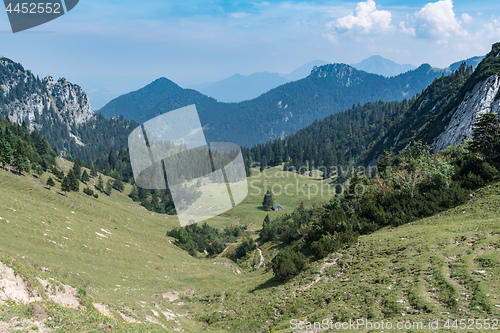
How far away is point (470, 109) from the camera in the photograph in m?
118

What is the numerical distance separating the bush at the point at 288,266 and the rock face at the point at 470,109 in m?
107

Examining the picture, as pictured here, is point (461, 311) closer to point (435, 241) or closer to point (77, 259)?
point (435, 241)

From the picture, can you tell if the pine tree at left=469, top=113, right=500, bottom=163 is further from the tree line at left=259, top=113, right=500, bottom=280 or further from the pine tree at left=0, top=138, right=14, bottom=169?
the pine tree at left=0, top=138, right=14, bottom=169

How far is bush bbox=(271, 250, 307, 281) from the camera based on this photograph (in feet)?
105

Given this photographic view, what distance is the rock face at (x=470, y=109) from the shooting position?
111 metres

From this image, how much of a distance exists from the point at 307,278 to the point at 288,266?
2.99 meters

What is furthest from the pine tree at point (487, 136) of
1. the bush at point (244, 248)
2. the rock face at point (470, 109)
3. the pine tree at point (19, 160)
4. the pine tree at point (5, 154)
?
the pine tree at point (19, 160)

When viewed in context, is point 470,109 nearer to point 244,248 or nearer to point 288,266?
point 244,248

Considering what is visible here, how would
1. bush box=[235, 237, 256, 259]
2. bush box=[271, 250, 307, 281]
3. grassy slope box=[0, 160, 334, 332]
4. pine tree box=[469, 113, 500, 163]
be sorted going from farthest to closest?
bush box=[235, 237, 256, 259]
pine tree box=[469, 113, 500, 163]
bush box=[271, 250, 307, 281]
grassy slope box=[0, 160, 334, 332]

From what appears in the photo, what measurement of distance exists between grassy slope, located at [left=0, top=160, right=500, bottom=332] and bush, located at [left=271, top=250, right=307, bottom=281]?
3.84ft

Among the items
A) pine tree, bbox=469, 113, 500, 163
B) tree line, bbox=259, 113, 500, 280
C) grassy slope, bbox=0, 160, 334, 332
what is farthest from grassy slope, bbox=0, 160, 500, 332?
pine tree, bbox=469, 113, 500, 163

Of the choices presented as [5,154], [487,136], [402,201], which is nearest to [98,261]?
[402,201]

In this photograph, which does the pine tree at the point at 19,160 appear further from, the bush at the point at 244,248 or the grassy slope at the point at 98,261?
the bush at the point at 244,248

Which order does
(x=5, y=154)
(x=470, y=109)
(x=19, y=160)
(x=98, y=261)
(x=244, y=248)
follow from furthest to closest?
1. (x=470, y=109)
2. (x=244, y=248)
3. (x=19, y=160)
4. (x=5, y=154)
5. (x=98, y=261)
